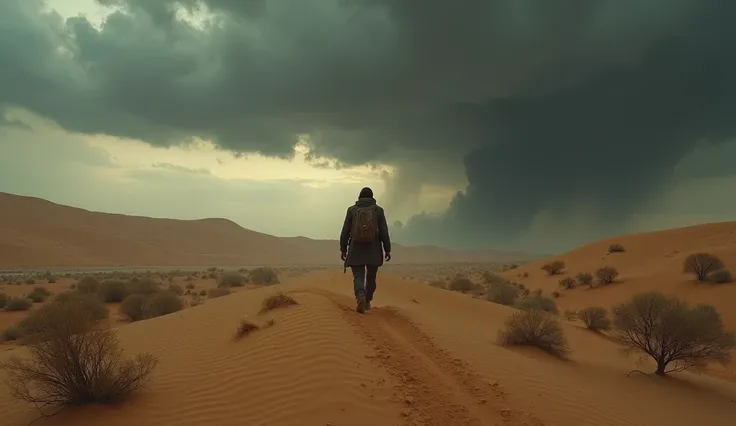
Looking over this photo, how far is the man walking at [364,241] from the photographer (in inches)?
327

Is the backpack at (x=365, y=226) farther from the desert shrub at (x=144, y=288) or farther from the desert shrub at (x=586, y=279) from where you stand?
the desert shrub at (x=586, y=279)

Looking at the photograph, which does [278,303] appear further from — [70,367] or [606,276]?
[606,276]

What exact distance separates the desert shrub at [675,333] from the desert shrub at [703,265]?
14.6 metres

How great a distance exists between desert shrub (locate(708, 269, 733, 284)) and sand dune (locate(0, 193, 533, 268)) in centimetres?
6900

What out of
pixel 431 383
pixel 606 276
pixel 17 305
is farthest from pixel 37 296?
pixel 606 276

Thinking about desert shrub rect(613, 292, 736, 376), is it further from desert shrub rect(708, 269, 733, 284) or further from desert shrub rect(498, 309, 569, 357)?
desert shrub rect(708, 269, 733, 284)

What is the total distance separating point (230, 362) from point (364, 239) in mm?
3126

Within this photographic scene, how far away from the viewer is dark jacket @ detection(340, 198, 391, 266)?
8.43 metres

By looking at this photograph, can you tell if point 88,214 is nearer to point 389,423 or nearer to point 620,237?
point 620,237

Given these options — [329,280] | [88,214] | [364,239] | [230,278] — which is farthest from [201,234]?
[364,239]

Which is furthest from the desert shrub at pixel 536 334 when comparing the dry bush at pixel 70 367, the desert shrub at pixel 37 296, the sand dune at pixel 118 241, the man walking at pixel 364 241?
the sand dune at pixel 118 241

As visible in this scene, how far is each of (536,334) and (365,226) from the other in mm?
4288

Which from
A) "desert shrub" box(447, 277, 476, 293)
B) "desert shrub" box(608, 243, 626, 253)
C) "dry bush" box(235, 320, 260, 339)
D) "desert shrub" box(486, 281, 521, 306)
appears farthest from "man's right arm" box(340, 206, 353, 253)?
"desert shrub" box(608, 243, 626, 253)

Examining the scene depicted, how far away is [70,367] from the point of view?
208 inches
